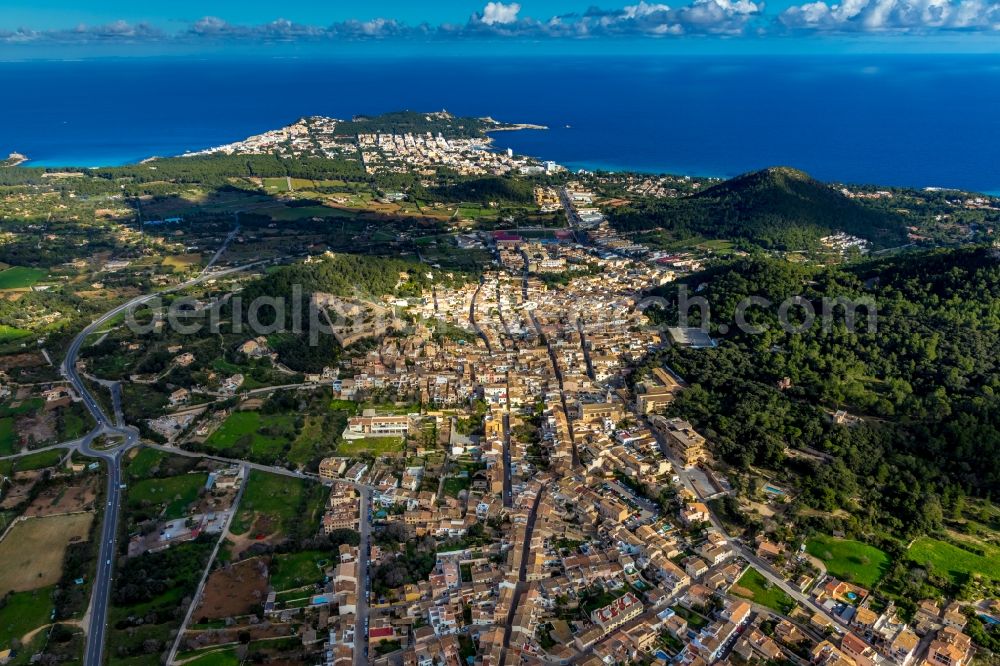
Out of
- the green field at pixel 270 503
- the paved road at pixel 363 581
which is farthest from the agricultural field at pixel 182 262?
the paved road at pixel 363 581

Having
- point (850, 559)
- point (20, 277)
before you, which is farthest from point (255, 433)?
point (20, 277)

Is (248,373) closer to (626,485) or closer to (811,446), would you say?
(626,485)

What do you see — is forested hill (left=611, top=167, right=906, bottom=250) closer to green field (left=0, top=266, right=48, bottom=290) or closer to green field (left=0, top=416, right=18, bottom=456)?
green field (left=0, top=266, right=48, bottom=290)

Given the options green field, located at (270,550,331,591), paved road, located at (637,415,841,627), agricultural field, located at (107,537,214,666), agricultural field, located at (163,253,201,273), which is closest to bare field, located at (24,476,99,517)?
agricultural field, located at (107,537,214,666)

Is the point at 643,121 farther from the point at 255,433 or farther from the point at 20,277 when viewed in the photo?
the point at 255,433

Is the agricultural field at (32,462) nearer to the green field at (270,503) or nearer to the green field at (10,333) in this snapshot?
the green field at (270,503)

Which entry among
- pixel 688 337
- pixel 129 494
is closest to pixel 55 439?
pixel 129 494
